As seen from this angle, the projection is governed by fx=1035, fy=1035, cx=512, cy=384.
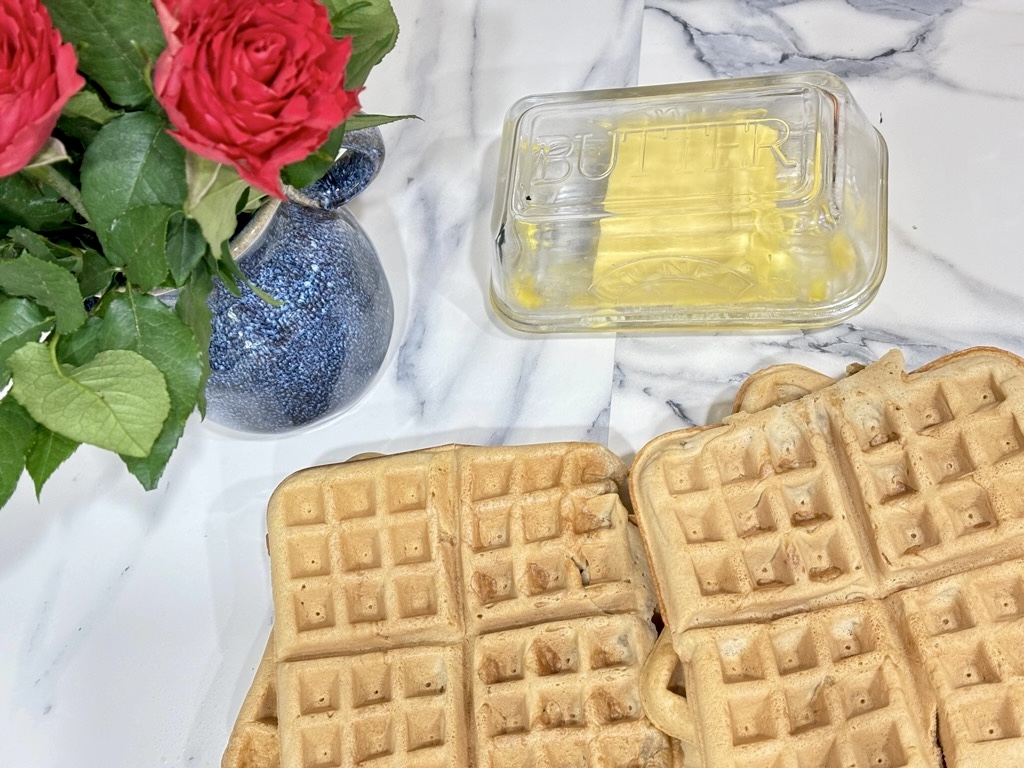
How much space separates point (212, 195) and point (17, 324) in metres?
0.22

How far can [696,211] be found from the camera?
1367mm

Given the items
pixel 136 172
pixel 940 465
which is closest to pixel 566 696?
pixel 940 465

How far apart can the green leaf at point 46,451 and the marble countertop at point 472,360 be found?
56 centimetres

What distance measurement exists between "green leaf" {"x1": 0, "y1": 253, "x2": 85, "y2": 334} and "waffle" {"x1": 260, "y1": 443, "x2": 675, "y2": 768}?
1.56ft

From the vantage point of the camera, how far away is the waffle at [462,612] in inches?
A: 45.4

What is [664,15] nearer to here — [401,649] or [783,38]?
[783,38]

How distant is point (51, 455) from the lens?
0.90 metres

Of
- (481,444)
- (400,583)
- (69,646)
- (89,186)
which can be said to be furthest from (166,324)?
(69,646)

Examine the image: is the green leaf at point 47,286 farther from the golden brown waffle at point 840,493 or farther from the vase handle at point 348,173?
the golden brown waffle at point 840,493

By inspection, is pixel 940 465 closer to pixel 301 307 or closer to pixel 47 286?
pixel 301 307

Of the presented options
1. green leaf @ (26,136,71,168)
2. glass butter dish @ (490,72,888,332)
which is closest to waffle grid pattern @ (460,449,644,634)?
glass butter dish @ (490,72,888,332)

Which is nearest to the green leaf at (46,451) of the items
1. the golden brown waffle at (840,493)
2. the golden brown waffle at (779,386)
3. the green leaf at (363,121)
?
the green leaf at (363,121)

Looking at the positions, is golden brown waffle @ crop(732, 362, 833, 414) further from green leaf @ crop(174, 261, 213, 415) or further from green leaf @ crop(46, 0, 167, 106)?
green leaf @ crop(46, 0, 167, 106)

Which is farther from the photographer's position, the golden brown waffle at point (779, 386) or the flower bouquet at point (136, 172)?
the golden brown waffle at point (779, 386)
